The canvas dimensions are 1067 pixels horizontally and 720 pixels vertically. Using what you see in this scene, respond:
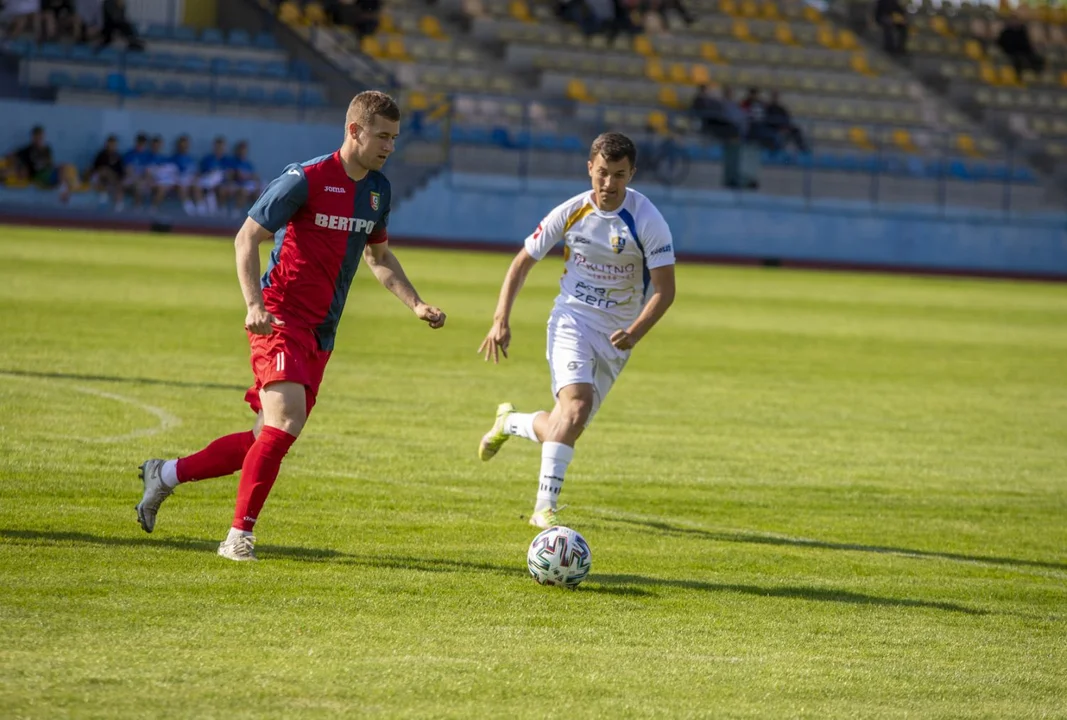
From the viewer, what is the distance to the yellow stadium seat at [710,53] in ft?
147

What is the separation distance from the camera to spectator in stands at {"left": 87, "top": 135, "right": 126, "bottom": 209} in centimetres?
3228

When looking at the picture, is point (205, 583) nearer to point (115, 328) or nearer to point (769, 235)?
point (115, 328)

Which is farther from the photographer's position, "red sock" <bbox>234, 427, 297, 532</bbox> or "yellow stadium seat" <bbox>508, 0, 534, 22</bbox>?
"yellow stadium seat" <bbox>508, 0, 534, 22</bbox>

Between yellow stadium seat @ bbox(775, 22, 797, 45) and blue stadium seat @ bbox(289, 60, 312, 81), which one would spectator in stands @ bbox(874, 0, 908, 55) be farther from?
blue stadium seat @ bbox(289, 60, 312, 81)

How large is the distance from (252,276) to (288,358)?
441 mm

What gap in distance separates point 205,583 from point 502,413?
3.21 meters

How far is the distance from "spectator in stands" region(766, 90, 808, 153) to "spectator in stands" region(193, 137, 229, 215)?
1416 cm

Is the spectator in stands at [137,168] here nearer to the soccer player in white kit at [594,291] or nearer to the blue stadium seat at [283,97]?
the blue stadium seat at [283,97]

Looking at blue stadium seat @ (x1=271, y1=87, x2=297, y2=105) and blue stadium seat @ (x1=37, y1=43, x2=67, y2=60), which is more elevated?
blue stadium seat @ (x1=37, y1=43, x2=67, y2=60)

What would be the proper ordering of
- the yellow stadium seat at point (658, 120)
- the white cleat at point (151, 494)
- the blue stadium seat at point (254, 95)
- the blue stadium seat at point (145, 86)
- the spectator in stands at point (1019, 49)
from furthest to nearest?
1. the spectator in stands at point (1019, 49)
2. the yellow stadium seat at point (658, 120)
3. the blue stadium seat at point (254, 95)
4. the blue stadium seat at point (145, 86)
5. the white cleat at point (151, 494)

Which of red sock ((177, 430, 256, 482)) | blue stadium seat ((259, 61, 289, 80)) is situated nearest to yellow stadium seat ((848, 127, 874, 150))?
blue stadium seat ((259, 61, 289, 80))

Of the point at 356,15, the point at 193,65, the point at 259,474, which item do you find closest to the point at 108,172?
the point at 193,65

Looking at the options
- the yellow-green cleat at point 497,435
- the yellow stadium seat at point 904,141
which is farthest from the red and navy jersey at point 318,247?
the yellow stadium seat at point 904,141

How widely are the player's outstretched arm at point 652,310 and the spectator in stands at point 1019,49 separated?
43.6 m
